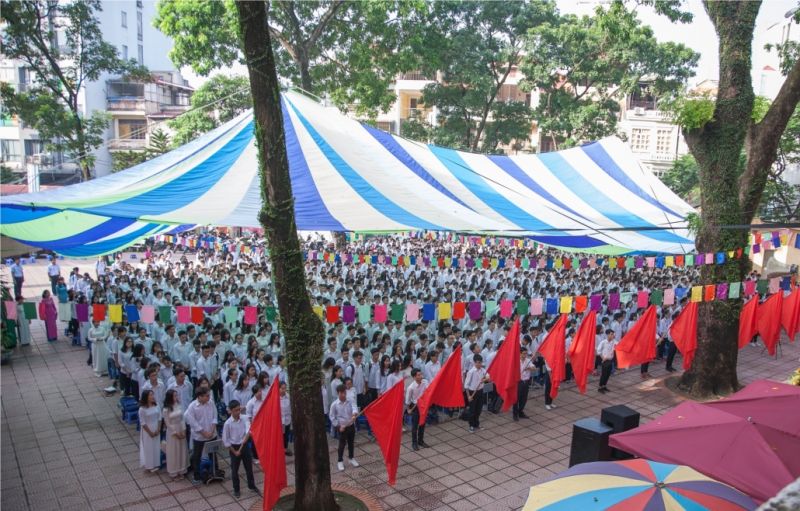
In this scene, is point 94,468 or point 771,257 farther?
point 771,257

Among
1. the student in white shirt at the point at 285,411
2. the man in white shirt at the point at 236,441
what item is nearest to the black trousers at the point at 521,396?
the student in white shirt at the point at 285,411

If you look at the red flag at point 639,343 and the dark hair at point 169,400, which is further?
the red flag at point 639,343

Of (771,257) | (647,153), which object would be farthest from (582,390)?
(647,153)

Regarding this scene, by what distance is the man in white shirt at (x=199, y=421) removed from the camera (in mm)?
6062

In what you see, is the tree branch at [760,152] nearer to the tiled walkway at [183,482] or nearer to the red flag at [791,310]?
the red flag at [791,310]

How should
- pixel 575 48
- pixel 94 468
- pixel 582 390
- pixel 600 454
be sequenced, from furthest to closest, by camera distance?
pixel 575 48
pixel 582 390
pixel 94 468
pixel 600 454

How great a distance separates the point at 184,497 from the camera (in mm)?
5906

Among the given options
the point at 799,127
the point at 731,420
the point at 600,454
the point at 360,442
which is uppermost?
the point at 799,127

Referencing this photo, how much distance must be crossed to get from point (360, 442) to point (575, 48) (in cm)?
1820

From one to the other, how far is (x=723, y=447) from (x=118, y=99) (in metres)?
35.2

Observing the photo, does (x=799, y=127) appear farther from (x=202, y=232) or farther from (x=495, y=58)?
(x=202, y=232)

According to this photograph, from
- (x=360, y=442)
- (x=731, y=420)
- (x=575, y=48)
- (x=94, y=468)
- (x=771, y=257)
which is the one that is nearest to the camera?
(x=731, y=420)

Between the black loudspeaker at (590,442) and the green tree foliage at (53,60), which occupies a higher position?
the green tree foliage at (53,60)

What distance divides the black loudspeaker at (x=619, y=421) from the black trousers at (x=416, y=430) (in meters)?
2.44
